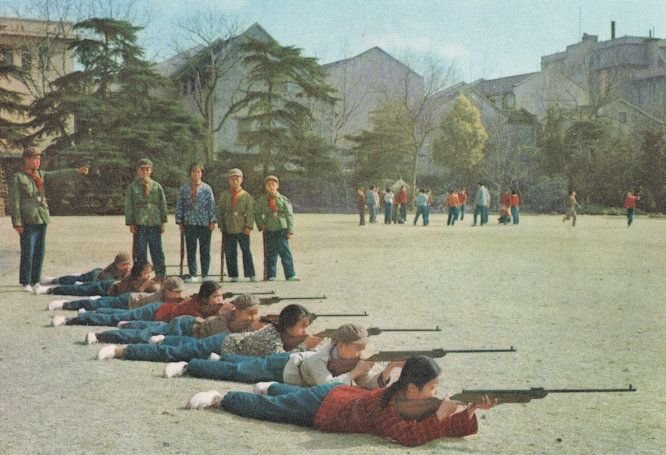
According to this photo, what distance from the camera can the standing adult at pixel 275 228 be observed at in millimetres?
13672

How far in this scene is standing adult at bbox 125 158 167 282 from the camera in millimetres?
12844

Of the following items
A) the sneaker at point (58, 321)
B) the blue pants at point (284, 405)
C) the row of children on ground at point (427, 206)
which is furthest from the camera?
the row of children on ground at point (427, 206)

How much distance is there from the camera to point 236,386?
20.2 ft

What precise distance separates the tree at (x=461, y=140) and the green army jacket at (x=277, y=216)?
42978mm

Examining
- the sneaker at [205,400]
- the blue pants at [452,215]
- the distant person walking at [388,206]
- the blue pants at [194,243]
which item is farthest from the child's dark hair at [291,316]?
the distant person walking at [388,206]

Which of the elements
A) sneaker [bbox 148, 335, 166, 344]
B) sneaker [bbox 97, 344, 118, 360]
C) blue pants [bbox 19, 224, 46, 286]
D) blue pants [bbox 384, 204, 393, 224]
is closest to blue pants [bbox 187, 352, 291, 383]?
sneaker [bbox 148, 335, 166, 344]

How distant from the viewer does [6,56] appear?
42.3m

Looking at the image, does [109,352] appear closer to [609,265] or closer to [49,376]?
[49,376]

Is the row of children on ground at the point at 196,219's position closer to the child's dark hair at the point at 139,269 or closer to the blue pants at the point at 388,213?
the child's dark hair at the point at 139,269

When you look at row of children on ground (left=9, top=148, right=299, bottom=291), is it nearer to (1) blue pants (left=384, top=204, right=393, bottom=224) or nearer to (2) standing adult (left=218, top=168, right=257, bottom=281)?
(2) standing adult (left=218, top=168, right=257, bottom=281)

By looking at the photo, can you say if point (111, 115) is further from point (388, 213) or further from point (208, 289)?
point (208, 289)

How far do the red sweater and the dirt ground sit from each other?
0.25 feet

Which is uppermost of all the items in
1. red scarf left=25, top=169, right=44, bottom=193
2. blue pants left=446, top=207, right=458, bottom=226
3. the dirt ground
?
Result: red scarf left=25, top=169, right=44, bottom=193

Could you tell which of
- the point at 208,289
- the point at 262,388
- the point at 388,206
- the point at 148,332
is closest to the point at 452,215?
the point at 388,206
